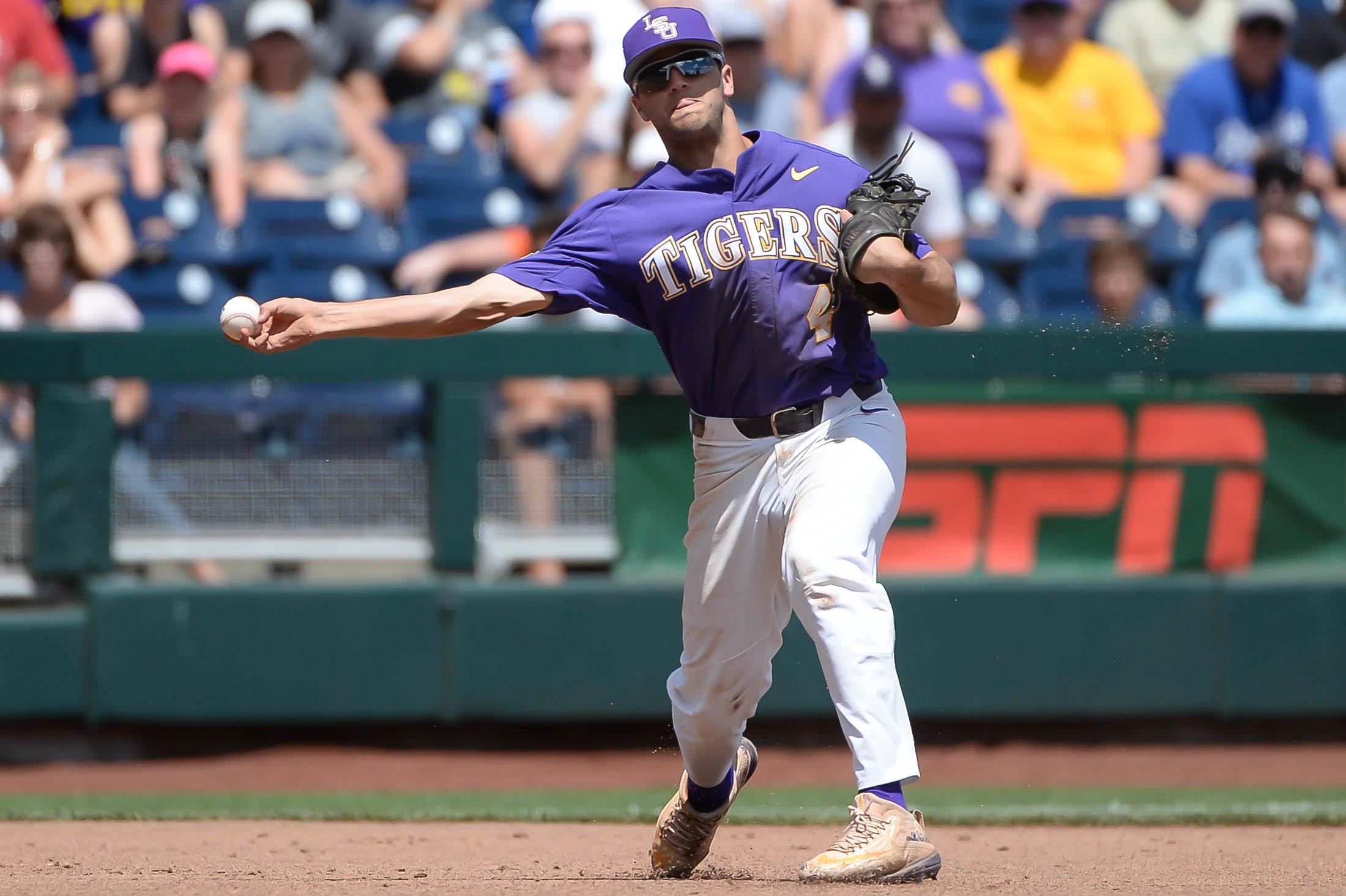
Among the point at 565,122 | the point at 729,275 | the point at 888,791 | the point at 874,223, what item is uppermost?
the point at 565,122

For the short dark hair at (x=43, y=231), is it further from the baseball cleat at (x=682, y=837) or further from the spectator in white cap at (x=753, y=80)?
the baseball cleat at (x=682, y=837)

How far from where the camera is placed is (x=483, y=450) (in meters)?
6.03

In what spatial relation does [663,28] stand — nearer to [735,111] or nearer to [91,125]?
[735,111]

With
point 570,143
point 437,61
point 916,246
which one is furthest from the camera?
point 437,61

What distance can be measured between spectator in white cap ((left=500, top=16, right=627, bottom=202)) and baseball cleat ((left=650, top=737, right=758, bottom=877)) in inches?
169

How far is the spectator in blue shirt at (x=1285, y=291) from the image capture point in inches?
267

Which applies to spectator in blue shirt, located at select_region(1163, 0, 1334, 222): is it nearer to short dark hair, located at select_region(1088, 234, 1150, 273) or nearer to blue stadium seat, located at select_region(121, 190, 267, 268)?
short dark hair, located at select_region(1088, 234, 1150, 273)

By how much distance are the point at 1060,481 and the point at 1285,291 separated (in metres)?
1.60

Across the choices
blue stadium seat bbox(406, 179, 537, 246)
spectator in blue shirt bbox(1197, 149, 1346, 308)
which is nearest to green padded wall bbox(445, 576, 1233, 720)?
spectator in blue shirt bbox(1197, 149, 1346, 308)

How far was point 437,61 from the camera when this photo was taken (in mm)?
8586

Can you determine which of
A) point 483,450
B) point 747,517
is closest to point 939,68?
point 483,450

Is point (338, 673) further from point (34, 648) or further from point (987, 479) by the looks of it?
point (987, 479)

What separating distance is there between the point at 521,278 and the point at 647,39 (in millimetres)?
615

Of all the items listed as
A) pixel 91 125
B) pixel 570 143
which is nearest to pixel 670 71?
pixel 570 143
